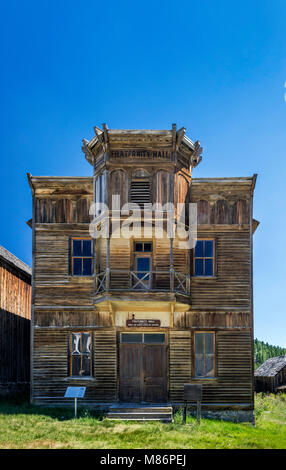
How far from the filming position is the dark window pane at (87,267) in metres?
23.6

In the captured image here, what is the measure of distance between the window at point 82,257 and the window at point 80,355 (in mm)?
2664

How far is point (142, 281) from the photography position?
75.8 ft

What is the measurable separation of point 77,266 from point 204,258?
5570 mm

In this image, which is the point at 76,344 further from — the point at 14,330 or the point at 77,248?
the point at 14,330

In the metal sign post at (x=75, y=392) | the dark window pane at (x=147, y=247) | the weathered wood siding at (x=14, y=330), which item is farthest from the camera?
the weathered wood siding at (x=14, y=330)

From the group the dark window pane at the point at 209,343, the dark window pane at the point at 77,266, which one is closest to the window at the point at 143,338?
the dark window pane at the point at 209,343

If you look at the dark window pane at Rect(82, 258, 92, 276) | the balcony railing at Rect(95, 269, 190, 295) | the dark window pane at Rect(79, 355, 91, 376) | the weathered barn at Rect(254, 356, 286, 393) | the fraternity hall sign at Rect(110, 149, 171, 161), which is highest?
the fraternity hall sign at Rect(110, 149, 171, 161)

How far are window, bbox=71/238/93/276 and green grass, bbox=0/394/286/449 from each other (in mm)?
5762

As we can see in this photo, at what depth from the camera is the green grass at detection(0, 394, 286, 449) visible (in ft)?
51.3

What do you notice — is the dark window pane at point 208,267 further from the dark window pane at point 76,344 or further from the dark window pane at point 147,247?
the dark window pane at point 76,344

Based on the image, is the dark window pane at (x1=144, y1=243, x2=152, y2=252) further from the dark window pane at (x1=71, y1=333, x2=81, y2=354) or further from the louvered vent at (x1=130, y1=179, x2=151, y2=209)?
the dark window pane at (x1=71, y1=333, x2=81, y2=354)

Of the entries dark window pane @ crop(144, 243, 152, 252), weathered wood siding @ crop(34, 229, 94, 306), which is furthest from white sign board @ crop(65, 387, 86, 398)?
dark window pane @ crop(144, 243, 152, 252)

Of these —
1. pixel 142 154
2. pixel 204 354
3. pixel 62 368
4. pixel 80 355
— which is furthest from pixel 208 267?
pixel 62 368
